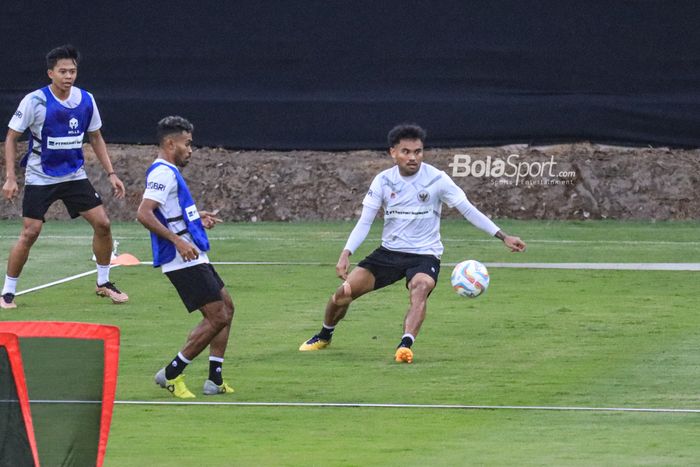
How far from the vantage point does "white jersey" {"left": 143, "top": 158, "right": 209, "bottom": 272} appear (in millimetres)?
10000

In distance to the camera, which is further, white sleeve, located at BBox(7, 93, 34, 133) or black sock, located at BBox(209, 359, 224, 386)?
white sleeve, located at BBox(7, 93, 34, 133)

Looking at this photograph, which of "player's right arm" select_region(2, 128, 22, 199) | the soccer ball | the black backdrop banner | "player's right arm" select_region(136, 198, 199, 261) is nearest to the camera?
"player's right arm" select_region(136, 198, 199, 261)

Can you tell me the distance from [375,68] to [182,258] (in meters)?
14.1

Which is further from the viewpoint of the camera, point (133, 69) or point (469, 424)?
point (133, 69)

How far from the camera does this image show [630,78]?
23547mm

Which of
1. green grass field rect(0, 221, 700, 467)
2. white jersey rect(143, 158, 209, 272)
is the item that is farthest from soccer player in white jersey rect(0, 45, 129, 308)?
white jersey rect(143, 158, 209, 272)

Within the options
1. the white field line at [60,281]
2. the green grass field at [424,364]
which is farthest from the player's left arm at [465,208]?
the white field line at [60,281]

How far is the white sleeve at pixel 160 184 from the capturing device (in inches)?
393

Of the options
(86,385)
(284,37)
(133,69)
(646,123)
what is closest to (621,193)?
(646,123)

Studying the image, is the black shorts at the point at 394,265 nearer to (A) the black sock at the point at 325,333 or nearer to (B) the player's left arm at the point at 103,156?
(A) the black sock at the point at 325,333

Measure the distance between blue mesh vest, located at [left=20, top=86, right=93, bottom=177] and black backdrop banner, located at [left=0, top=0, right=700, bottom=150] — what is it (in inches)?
370

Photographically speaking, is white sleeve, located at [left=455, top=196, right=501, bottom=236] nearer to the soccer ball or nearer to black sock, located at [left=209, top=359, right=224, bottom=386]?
the soccer ball

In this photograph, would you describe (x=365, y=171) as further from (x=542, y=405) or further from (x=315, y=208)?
(x=542, y=405)

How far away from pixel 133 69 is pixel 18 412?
18.2 metres
